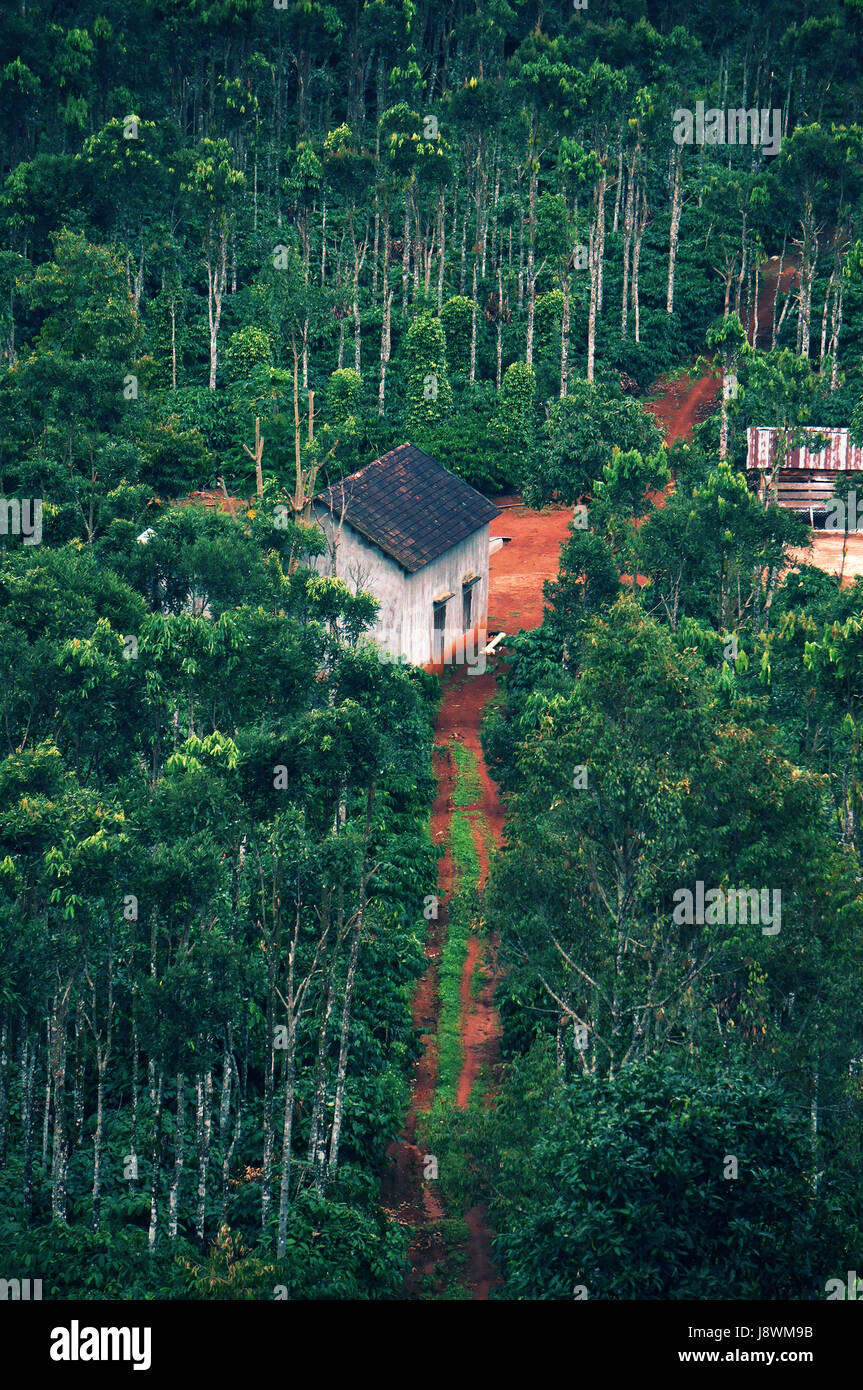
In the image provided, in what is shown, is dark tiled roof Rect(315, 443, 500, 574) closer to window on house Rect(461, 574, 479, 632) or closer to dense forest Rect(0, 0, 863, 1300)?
window on house Rect(461, 574, 479, 632)

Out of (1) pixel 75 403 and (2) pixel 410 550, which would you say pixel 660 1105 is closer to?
(2) pixel 410 550

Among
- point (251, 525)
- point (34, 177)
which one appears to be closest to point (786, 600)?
point (251, 525)

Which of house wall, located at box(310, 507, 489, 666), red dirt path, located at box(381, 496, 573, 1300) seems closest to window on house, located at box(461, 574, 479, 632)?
house wall, located at box(310, 507, 489, 666)

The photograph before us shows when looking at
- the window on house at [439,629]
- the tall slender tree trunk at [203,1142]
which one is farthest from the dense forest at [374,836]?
the window on house at [439,629]

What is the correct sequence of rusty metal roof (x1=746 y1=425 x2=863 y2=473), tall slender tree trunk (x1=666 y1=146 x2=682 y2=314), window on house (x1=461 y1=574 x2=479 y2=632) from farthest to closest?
tall slender tree trunk (x1=666 y1=146 x2=682 y2=314)
rusty metal roof (x1=746 y1=425 x2=863 y2=473)
window on house (x1=461 y1=574 x2=479 y2=632)

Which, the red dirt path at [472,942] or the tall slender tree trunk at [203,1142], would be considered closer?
the tall slender tree trunk at [203,1142]

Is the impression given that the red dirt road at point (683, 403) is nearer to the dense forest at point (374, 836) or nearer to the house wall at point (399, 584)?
the dense forest at point (374, 836)
